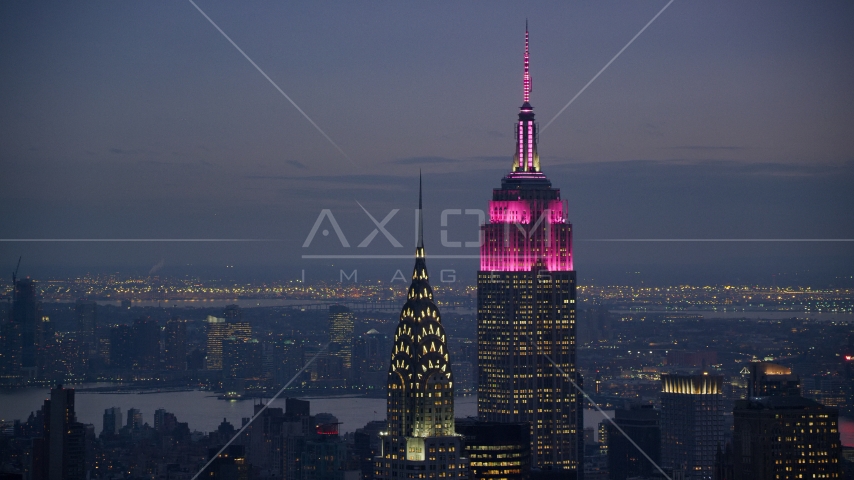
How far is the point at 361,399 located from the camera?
162 ft

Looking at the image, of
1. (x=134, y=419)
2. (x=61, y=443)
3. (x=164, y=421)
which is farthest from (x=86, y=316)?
(x=61, y=443)

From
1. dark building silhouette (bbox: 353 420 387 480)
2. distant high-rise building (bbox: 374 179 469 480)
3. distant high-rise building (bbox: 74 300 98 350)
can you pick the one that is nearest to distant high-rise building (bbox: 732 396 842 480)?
dark building silhouette (bbox: 353 420 387 480)

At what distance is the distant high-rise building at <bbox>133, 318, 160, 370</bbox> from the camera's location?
173 feet

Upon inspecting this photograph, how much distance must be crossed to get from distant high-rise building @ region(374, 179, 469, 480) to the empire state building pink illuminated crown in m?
14.3

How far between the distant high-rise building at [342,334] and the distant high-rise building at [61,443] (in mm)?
7407

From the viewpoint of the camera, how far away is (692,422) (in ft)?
162

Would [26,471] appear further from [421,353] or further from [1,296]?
[421,353]

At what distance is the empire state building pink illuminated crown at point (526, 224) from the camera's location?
155 feet

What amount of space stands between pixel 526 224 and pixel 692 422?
7290mm

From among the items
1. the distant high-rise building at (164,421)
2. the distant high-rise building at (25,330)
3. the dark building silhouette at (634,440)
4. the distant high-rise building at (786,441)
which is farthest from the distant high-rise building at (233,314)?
the distant high-rise building at (786,441)

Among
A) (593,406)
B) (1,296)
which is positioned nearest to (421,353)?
(1,296)

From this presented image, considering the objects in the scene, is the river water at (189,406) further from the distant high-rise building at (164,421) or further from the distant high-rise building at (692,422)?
the distant high-rise building at (692,422)

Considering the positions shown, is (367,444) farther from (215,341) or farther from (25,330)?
(215,341)

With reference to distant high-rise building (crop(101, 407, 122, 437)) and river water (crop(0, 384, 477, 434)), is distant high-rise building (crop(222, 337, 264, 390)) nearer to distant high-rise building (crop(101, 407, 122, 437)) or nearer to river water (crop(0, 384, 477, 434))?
river water (crop(0, 384, 477, 434))
